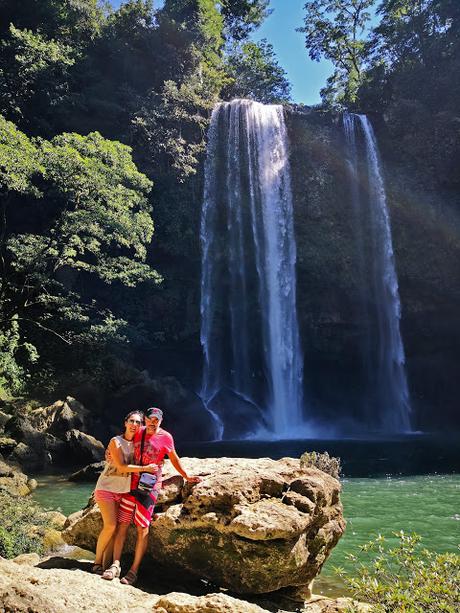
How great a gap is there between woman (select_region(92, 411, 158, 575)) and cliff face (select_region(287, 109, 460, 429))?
70.6 ft

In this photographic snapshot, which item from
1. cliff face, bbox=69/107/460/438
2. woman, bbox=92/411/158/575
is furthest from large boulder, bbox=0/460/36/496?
cliff face, bbox=69/107/460/438

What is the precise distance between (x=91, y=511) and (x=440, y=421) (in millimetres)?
24377

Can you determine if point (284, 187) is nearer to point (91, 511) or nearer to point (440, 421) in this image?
point (440, 421)

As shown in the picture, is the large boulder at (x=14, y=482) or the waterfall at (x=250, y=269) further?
the waterfall at (x=250, y=269)

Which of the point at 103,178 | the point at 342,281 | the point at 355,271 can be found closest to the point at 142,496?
the point at 103,178

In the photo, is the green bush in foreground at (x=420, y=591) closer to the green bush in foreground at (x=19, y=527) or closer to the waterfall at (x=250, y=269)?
the green bush in foreground at (x=19, y=527)

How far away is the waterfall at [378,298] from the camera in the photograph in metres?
25.2

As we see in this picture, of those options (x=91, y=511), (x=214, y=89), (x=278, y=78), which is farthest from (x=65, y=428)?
(x=278, y=78)

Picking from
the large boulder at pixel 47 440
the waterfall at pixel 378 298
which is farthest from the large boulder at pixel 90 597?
the waterfall at pixel 378 298

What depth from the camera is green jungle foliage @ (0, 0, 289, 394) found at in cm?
1553

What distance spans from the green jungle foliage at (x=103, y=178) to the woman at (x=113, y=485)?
36.9 feet

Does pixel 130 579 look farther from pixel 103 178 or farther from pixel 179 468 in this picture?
pixel 103 178

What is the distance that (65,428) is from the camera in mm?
15141

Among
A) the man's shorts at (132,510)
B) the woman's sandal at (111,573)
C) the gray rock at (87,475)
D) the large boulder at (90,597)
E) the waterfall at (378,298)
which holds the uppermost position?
the waterfall at (378,298)
